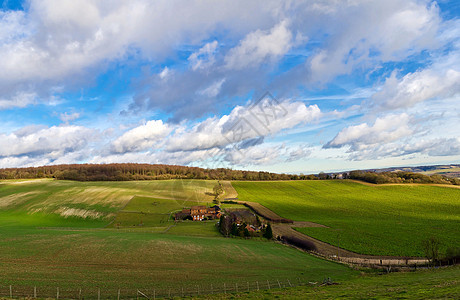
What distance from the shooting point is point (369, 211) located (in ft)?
309

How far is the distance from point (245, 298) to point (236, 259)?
1685 centimetres

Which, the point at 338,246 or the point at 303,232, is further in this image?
the point at 303,232

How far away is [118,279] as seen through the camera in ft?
88.3

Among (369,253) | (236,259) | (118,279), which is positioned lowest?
(369,253)

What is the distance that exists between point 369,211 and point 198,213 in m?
61.9

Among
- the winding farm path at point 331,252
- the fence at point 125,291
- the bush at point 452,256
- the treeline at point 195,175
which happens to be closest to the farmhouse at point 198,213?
the winding farm path at point 331,252

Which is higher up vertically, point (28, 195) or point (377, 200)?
point (28, 195)

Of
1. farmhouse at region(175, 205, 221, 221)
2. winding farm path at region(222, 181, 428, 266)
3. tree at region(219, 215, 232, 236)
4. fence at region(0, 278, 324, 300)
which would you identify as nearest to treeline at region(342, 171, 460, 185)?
winding farm path at region(222, 181, 428, 266)

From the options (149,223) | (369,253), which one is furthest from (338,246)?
(149,223)

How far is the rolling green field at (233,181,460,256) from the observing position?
195 ft

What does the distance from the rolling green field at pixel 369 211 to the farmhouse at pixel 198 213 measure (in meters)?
23.1

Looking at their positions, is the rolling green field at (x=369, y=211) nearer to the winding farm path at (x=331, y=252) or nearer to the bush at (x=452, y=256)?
the winding farm path at (x=331, y=252)

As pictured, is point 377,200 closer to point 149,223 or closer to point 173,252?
point 149,223

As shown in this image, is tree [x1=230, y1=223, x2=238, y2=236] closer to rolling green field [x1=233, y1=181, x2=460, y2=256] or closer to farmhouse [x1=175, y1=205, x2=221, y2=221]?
rolling green field [x1=233, y1=181, x2=460, y2=256]
